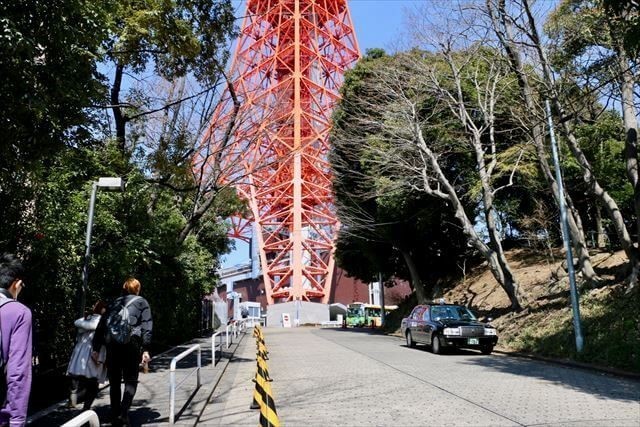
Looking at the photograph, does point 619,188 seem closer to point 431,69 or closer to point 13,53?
point 431,69

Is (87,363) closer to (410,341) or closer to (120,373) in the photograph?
(120,373)

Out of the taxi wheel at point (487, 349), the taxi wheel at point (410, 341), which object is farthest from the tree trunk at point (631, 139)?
the taxi wheel at point (410, 341)

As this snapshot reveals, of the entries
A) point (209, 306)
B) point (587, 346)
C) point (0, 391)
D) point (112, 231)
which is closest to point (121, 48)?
point (112, 231)

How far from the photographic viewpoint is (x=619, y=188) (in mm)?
22969

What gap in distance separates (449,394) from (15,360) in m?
6.42

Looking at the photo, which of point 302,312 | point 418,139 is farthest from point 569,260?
point 302,312

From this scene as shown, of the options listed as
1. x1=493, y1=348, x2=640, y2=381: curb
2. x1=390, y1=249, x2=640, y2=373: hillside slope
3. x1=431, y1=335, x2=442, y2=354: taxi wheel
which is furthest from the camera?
x1=431, y1=335, x2=442, y2=354: taxi wheel

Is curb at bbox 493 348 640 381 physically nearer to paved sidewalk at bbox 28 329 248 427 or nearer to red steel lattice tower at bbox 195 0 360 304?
paved sidewalk at bbox 28 329 248 427

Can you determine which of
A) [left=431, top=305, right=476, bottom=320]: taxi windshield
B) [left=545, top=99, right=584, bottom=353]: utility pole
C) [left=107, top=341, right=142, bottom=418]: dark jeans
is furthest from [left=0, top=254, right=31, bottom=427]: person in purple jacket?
[left=431, top=305, right=476, bottom=320]: taxi windshield

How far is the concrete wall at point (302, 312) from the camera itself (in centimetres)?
4678

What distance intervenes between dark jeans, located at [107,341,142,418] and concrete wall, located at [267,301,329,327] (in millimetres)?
41457

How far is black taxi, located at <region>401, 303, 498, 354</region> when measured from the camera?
14.0 metres

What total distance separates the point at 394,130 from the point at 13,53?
594 inches

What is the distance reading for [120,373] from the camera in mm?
5535
